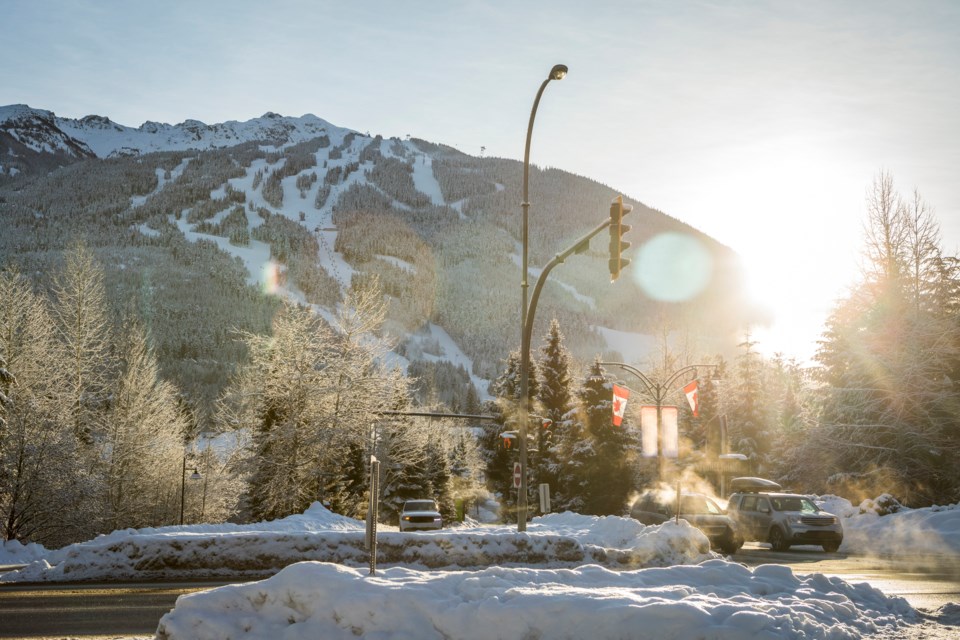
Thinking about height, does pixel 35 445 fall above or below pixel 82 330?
below

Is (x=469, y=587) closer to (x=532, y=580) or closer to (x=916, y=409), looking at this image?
(x=532, y=580)

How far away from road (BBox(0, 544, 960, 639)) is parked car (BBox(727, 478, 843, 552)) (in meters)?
4.10

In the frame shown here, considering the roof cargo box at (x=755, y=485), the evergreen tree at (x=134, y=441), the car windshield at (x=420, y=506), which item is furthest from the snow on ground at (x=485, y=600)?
the evergreen tree at (x=134, y=441)

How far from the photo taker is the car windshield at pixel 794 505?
950 inches

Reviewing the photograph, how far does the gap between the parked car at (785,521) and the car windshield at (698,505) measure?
2.13 meters

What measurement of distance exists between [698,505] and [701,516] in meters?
0.59

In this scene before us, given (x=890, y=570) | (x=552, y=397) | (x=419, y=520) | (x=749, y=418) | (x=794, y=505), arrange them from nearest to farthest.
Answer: (x=890, y=570) < (x=794, y=505) < (x=419, y=520) < (x=552, y=397) < (x=749, y=418)

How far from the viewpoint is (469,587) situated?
838cm

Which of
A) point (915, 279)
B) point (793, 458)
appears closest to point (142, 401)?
point (793, 458)

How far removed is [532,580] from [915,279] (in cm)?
3392

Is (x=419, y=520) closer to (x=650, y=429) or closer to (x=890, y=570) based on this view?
(x=650, y=429)

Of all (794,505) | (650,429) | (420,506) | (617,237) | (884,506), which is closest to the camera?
(617,237)

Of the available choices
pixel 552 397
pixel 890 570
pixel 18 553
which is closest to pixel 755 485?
pixel 552 397

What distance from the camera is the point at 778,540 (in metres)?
24.0
